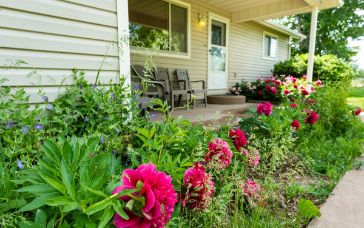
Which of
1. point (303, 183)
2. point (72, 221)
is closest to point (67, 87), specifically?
point (72, 221)

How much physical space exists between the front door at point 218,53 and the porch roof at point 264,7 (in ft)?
1.18

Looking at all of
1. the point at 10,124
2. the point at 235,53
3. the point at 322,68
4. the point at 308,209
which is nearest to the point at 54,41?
the point at 10,124

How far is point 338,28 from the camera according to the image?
19.4 m

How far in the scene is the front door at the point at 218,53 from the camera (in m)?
6.88

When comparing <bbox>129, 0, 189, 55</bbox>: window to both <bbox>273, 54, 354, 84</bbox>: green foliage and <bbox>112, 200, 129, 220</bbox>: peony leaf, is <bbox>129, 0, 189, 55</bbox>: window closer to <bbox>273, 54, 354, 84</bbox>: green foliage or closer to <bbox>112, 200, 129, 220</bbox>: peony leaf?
<bbox>112, 200, 129, 220</bbox>: peony leaf

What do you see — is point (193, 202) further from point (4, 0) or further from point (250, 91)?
point (250, 91)

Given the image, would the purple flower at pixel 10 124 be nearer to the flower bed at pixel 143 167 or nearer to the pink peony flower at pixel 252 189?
the flower bed at pixel 143 167

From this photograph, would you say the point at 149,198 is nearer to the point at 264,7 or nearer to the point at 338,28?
the point at 264,7

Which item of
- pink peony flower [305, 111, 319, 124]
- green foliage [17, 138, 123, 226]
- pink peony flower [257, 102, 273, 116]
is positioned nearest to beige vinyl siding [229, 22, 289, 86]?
pink peony flower [305, 111, 319, 124]

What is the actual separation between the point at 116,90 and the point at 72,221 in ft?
4.22

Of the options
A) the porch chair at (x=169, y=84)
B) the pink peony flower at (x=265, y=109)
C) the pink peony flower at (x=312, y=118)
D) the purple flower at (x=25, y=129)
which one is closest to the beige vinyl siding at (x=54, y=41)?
the purple flower at (x=25, y=129)

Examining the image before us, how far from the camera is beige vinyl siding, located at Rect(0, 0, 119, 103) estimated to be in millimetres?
1688

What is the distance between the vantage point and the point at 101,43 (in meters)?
2.13

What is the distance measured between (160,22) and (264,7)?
3.23 meters
